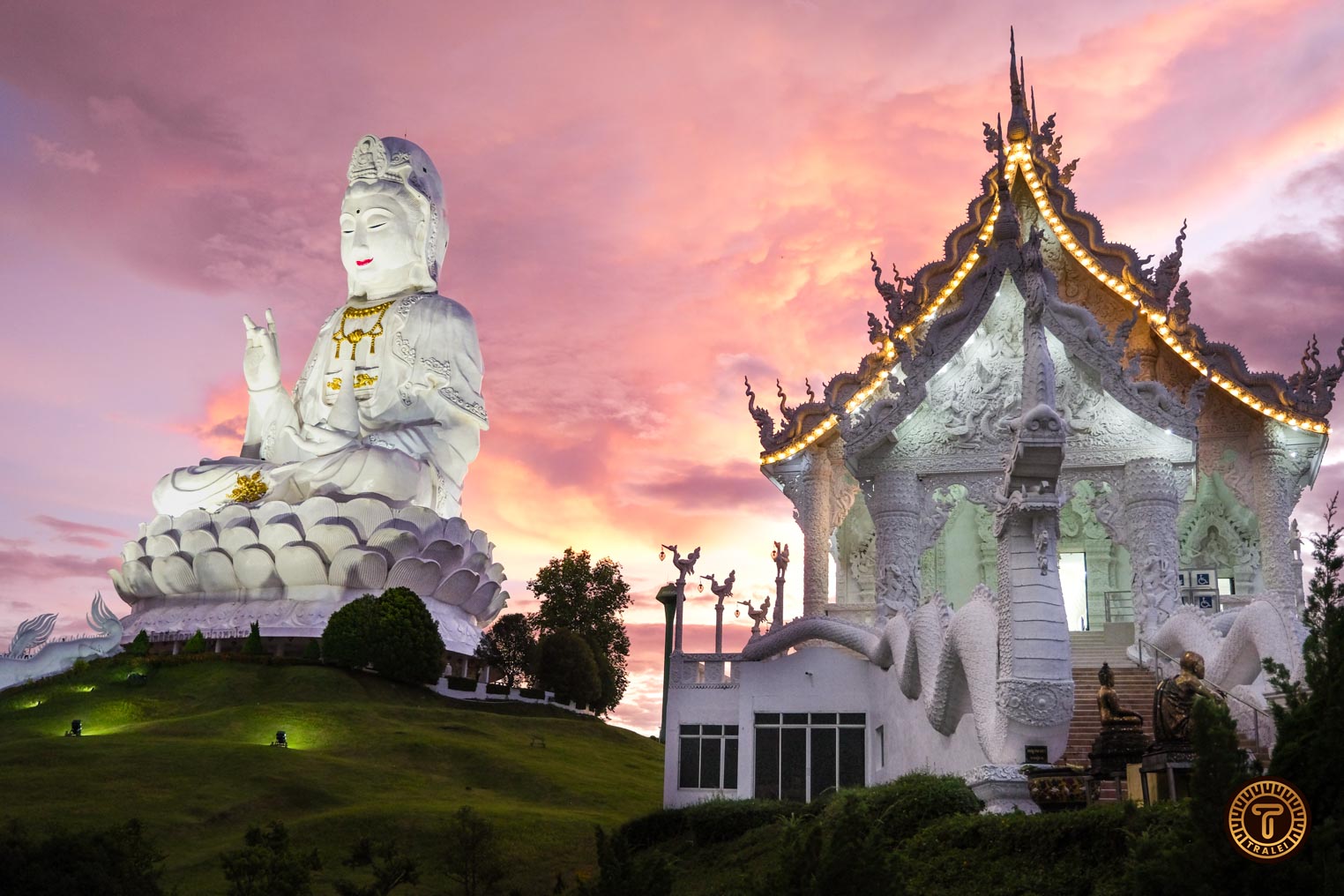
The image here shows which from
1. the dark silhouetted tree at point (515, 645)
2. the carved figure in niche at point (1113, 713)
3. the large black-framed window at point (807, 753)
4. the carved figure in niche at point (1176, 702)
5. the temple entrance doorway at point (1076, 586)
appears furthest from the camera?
the dark silhouetted tree at point (515, 645)

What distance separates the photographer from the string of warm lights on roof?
19734mm

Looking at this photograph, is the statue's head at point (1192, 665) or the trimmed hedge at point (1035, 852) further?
the statue's head at point (1192, 665)

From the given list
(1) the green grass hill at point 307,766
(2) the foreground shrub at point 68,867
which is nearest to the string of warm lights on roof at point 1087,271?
(1) the green grass hill at point 307,766

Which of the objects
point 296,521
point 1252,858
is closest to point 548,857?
point 1252,858

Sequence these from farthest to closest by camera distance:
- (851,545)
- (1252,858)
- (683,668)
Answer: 1. (851,545)
2. (683,668)
3. (1252,858)

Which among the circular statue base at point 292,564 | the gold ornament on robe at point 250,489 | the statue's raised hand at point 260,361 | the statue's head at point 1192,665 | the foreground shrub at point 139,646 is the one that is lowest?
the statue's head at point 1192,665

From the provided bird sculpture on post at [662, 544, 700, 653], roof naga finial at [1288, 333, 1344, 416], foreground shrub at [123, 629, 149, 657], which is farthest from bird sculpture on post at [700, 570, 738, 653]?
foreground shrub at [123, 629, 149, 657]

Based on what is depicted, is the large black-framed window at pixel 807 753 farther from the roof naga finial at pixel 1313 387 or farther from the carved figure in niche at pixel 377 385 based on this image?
the carved figure in niche at pixel 377 385

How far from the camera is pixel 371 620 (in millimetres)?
30234

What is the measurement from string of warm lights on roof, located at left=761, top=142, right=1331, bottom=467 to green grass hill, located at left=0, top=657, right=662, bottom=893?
7239mm

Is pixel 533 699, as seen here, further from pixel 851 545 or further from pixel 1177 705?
pixel 1177 705

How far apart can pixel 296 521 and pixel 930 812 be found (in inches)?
1001

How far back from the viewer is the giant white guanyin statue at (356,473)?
33.9 m

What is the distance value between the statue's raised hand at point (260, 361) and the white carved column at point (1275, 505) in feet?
90.4
